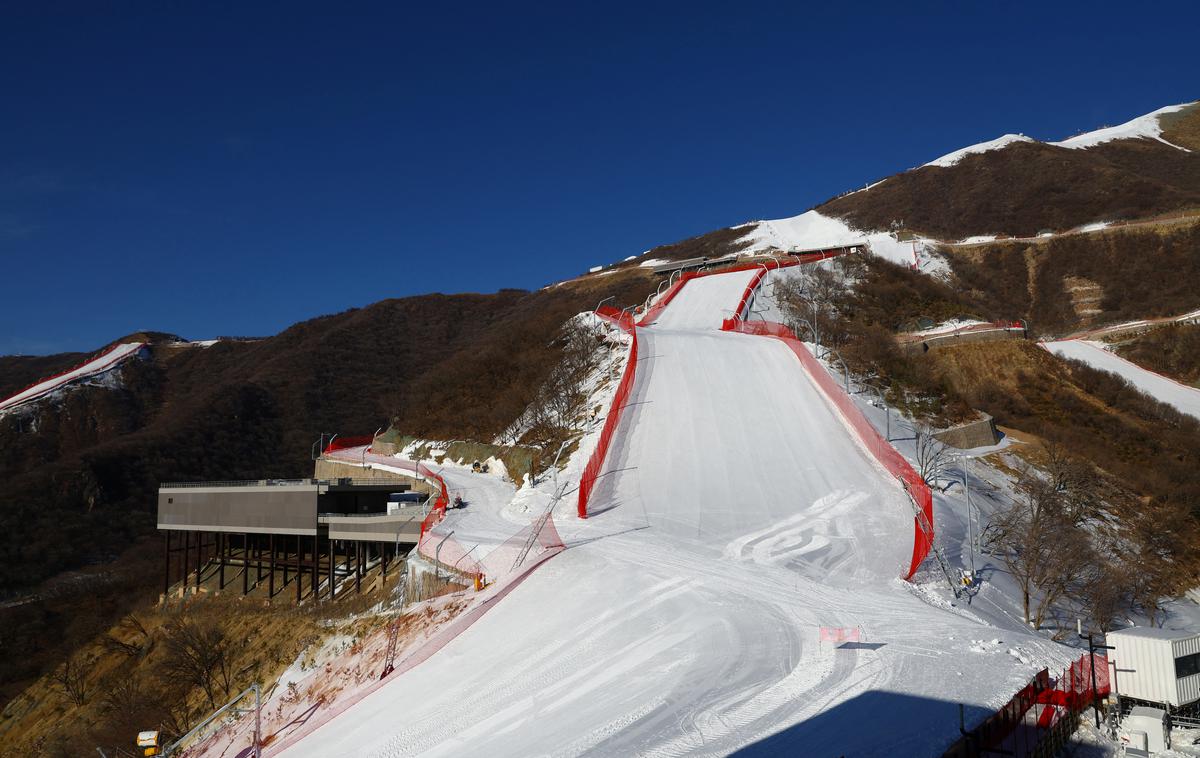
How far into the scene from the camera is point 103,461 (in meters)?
54.3

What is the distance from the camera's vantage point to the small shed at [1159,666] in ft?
37.0

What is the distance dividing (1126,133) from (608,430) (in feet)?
366

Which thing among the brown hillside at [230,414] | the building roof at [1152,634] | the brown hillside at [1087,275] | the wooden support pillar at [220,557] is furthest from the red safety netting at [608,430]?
the brown hillside at [1087,275]

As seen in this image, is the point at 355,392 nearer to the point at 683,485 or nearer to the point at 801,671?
the point at 683,485

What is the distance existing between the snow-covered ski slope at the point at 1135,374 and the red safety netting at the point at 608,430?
2450 centimetres

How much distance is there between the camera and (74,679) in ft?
94.5

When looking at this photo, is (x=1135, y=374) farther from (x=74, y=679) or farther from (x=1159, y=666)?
(x=74, y=679)

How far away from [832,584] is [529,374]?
27.1m

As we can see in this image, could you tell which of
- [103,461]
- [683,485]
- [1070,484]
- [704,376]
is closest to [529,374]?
[704,376]

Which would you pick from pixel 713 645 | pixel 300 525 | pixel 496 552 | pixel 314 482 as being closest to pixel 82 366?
pixel 300 525

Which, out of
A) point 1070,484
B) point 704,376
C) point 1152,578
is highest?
point 704,376

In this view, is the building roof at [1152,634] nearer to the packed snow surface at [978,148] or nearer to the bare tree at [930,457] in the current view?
the bare tree at [930,457]

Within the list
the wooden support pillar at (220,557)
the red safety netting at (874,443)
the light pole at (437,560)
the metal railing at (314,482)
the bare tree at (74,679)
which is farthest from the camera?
the wooden support pillar at (220,557)

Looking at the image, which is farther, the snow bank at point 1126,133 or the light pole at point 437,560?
the snow bank at point 1126,133
